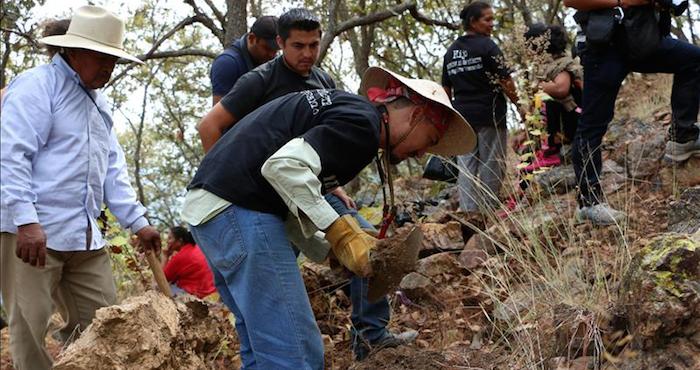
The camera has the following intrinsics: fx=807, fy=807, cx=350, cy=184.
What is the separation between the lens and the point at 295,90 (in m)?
4.52

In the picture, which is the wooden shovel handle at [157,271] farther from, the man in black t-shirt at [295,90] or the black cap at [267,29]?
the black cap at [267,29]

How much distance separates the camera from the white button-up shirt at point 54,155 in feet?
12.8

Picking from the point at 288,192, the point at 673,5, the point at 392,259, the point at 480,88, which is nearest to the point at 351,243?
the point at 392,259

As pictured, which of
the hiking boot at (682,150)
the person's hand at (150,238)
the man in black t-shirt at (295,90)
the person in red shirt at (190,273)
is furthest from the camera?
the person in red shirt at (190,273)

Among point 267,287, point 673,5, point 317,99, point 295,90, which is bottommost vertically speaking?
point 267,287

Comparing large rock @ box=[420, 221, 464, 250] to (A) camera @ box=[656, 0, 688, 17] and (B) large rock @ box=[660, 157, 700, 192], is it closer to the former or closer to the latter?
(B) large rock @ box=[660, 157, 700, 192]

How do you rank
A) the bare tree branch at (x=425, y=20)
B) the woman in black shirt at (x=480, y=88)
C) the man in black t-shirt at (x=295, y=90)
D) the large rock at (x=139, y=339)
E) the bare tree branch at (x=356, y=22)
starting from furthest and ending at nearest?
the bare tree branch at (x=425, y=20)
the bare tree branch at (x=356, y=22)
the woman in black shirt at (x=480, y=88)
the man in black t-shirt at (x=295, y=90)
the large rock at (x=139, y=339)

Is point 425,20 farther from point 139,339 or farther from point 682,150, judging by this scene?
point 139,339

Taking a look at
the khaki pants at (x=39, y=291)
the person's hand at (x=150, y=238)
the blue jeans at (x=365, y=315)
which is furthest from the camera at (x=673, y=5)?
the khaki pants at (x=39, y=291)

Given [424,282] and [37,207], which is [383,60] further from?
[37,207]

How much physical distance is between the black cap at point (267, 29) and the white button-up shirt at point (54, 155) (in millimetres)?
1139

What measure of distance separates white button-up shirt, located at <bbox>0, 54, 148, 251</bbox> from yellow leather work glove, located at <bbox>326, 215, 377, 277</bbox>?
161 cm

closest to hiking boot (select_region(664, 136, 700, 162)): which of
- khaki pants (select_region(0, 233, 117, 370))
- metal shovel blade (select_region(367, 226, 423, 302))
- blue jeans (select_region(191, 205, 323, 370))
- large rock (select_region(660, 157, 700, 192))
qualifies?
large rock (select_region(660, 157, 700, 192))

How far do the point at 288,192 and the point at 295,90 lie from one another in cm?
164
